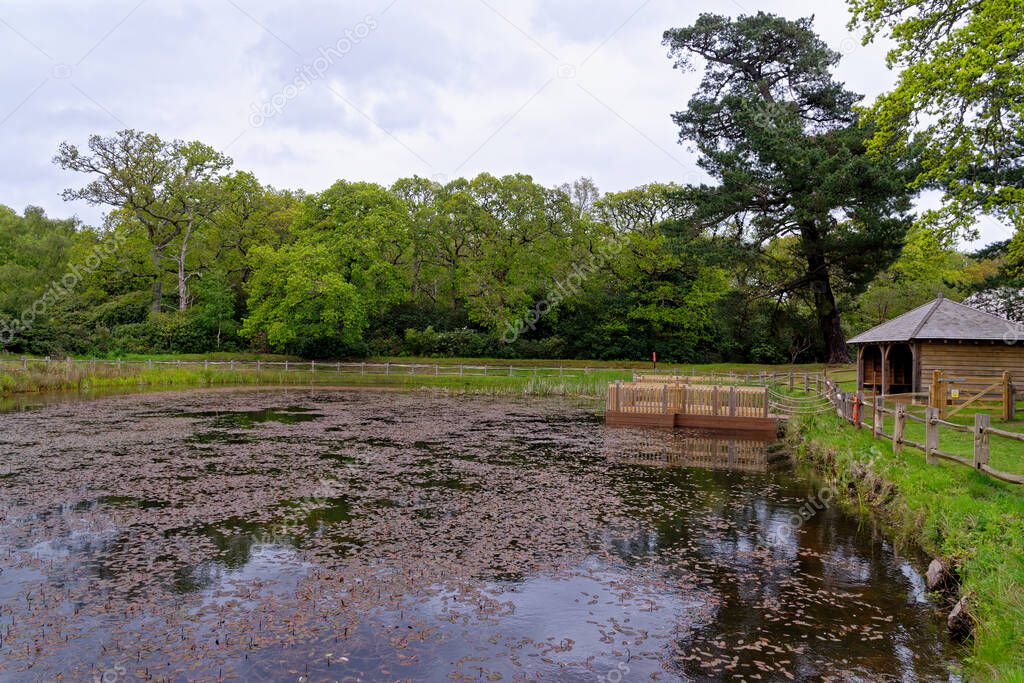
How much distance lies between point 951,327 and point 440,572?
19.5 meters

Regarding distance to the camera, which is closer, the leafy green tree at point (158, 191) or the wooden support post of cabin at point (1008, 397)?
the wooden support post of cabin at point (1008, 397)

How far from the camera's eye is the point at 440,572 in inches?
308

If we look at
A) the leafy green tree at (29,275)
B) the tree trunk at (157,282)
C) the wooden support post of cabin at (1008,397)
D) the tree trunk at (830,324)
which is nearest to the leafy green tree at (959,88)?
the wooden support post of cabin at (1008,397)

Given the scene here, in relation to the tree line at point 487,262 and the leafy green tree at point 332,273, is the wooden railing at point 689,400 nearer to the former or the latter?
the tree line at point 487,262

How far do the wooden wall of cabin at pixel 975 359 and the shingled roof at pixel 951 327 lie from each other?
465 mm

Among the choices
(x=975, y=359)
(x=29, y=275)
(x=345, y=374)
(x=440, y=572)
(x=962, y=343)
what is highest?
(x=29, y=275)

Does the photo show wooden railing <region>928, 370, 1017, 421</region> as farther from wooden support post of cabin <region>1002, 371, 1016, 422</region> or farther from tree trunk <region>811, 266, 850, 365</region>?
tree trunk <region>811, 266, 850, 365</region>

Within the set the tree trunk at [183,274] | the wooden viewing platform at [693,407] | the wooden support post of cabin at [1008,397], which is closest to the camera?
the wooden support post of cabin at [1008,397]

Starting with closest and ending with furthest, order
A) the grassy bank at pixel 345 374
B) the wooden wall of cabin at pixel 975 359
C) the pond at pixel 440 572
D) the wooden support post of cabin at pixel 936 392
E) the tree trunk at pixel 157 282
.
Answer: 1. the pond at pixel 440 572
2. the wooden support post of cabin at pixel 936 392
3. the wooden wall of cabin at pixel 975 359
4. the grassy bank at pixel 345 374
5. the tree trunk at pixel 157 282

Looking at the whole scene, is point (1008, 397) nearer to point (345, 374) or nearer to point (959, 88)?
point (959, 88)

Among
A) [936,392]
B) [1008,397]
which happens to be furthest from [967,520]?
[936,392]

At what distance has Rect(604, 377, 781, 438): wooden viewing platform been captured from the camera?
69.1 feet

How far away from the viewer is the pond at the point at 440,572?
578cm

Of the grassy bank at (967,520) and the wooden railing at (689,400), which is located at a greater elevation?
the wooden railing at (689,400)
